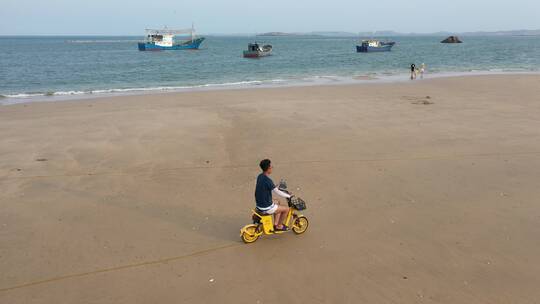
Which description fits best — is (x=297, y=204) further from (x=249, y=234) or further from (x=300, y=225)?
(x=249, y=234)

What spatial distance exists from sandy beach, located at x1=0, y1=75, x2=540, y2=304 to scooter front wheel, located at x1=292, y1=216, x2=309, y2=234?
0.11 metres

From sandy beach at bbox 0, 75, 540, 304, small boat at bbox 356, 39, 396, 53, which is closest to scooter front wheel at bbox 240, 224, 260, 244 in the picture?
sandy beach at bbox 0, 75, 540, 304

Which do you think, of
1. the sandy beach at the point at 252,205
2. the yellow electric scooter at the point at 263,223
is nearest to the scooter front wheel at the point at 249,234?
the yellow electric scooter at the point at 263,223

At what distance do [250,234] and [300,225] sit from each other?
867 mm

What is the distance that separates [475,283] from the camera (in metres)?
5.91

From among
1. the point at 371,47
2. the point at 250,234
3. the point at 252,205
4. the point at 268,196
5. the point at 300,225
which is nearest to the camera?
the point at 268,196

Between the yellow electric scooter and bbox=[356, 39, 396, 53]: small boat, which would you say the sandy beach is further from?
bbox=[356, 39, 396, 53]: small boat

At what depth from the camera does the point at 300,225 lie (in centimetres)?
740

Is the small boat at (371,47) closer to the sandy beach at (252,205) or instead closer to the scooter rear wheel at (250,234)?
the sandy beach at (252,205)

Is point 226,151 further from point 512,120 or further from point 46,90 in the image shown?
point 46,90

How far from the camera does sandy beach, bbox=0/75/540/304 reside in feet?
19.6

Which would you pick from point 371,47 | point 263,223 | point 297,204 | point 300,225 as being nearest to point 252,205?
point 300,225

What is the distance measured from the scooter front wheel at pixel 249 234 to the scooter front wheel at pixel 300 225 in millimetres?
643

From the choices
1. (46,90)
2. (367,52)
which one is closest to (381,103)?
(46,90)
